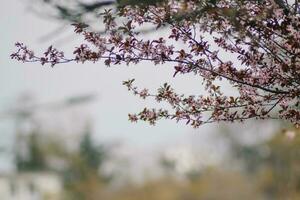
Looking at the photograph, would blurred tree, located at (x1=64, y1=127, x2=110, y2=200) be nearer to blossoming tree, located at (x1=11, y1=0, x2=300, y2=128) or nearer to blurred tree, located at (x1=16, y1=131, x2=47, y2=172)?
blurred tree, located at (x1=16, y1=131, x2=47, y2=172)

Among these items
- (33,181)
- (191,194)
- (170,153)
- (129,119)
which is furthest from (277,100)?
(170,153)

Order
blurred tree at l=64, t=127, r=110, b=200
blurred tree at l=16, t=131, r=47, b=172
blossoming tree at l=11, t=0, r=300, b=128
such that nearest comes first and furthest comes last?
blossoming tree at l=11, t=0, r=300, b=128, blurred tree at l=64, t=127, r=110, b=200, blurred tree at l=16, t=131, r=47, b=172

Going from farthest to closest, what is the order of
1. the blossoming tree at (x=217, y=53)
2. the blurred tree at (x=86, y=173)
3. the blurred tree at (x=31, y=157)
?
the blurred tree at (x=31, y=157), the blurred tree at (x=86, y=173), the blossoming tree at (x=217, y=53)

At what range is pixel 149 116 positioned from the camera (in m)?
3.92

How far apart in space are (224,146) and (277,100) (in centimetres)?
3149

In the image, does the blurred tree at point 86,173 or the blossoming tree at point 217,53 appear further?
the blurred tree at point 86,173

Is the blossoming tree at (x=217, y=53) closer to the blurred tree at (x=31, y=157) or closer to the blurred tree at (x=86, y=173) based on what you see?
the blurred tree at (x=86, y=173)

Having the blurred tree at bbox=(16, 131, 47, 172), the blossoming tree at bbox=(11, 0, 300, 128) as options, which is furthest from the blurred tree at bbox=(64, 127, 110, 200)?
the blossoming tree at bbox=(11, 0, 300, 128)

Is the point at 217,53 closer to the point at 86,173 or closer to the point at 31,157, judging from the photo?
the point at 86,173

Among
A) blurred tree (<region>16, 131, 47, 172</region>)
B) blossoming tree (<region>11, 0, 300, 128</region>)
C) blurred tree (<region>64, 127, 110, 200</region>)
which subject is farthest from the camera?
blurred tree (<region>16, 131, 47, 172</region>)

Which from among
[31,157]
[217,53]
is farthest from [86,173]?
[217,53]

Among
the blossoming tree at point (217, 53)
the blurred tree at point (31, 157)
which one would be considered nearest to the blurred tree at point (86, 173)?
the blurred tree at point (31, 157)

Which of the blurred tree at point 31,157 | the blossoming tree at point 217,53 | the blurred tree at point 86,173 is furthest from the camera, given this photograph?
the blurred tree at point 31,157

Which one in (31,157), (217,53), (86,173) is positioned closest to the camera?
(217,53)
